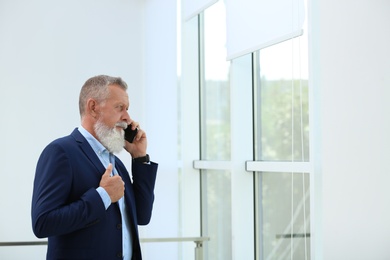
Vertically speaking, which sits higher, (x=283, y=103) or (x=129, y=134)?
(x=283, y=103)

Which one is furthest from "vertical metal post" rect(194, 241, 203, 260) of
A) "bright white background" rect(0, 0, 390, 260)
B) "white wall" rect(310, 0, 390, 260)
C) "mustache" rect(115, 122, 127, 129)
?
"bright white background" rect(0, 0, 390, 260)

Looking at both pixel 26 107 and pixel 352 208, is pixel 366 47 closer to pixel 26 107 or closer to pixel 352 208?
pixel 352 208

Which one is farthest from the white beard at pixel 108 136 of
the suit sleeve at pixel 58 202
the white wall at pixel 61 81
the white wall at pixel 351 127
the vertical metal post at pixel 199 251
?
the white wall at pixel 61 81

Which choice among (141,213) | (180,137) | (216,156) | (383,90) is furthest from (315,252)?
(180,137)

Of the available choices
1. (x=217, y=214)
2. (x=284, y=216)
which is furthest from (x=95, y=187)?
(x=217, y=214)

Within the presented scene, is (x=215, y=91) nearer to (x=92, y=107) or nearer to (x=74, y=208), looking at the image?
(x=92, y=107)

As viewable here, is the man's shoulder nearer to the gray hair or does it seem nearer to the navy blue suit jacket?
the navy blue suit jacket

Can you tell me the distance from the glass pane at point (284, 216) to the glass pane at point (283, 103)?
17cm

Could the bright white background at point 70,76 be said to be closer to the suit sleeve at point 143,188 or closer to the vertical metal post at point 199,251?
the vertical metal post at point 199,251

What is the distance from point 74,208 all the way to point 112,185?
20 cm

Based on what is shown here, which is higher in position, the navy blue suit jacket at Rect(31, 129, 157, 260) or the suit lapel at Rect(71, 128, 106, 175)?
the suit lapel at Rect(71, 128, 106, 175)

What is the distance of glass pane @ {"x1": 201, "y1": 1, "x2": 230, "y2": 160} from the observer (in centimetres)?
548

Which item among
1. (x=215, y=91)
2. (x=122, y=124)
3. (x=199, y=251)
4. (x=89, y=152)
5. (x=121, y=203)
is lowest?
(x=199, y=251)

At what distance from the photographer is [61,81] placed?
6.66 meters
